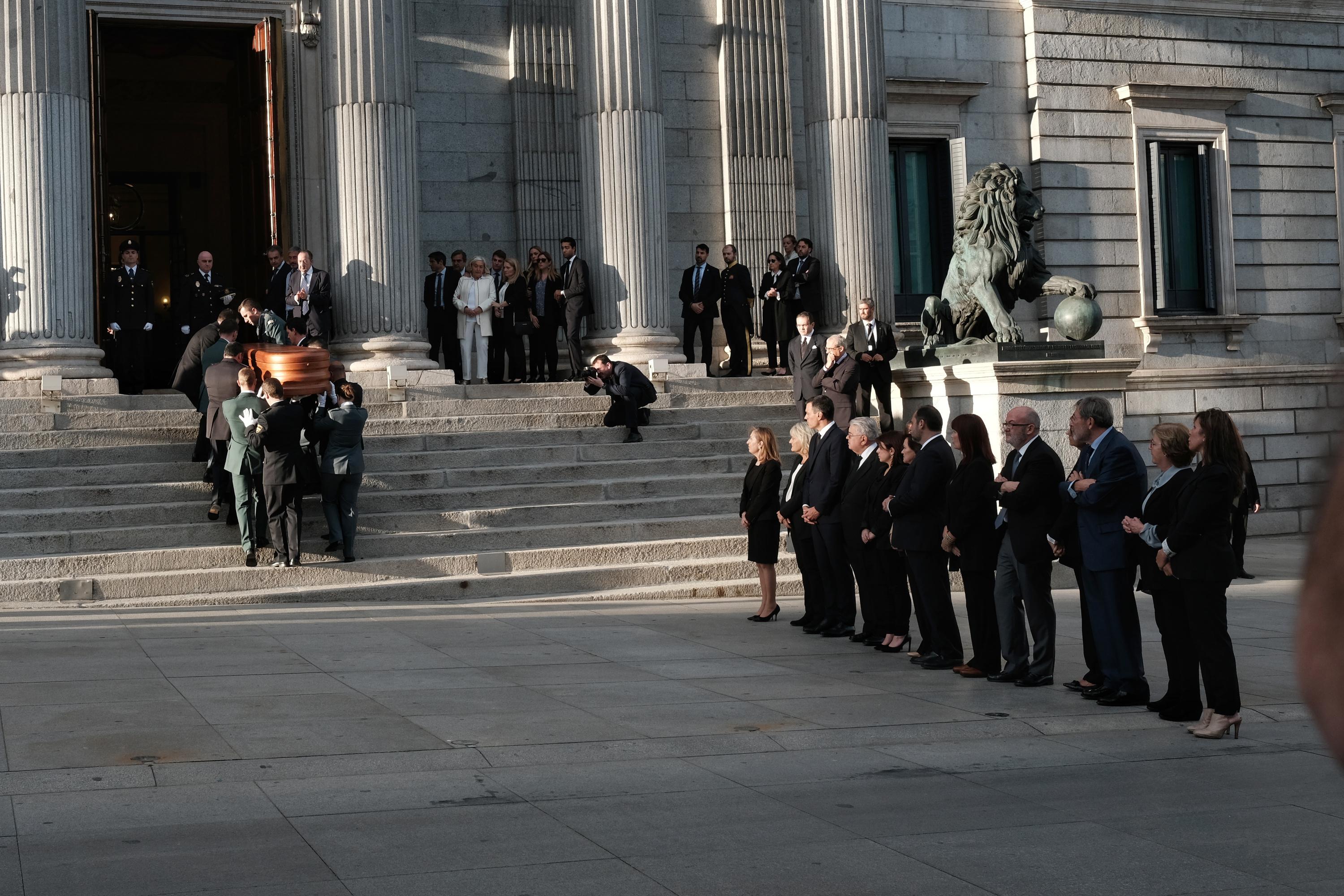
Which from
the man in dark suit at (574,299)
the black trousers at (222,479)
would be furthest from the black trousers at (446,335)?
the black trousers at (222,479)

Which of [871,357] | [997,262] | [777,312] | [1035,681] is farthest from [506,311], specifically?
[1035,681]

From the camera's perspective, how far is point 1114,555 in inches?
391

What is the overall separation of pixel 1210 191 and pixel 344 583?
18641mm

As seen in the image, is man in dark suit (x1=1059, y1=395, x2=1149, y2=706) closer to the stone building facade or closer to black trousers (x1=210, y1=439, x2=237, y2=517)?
black trousers (x1=210, y1=439, x2=237, y2=517)

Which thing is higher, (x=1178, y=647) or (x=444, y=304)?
A: (x=444, y=304)

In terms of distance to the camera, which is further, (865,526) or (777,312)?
(777,312)

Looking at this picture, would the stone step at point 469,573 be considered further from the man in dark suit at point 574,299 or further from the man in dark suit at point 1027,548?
the man in dark suit at point 1027,548

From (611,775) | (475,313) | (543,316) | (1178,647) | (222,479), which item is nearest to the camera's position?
(611,775)

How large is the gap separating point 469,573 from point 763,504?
3861mm

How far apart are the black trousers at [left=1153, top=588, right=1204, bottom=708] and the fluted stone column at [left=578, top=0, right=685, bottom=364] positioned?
12.8 meters

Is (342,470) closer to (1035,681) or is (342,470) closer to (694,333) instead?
(1035,681)

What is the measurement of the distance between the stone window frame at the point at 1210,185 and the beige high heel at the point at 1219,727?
18675 mm

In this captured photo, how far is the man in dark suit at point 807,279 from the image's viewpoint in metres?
22.8

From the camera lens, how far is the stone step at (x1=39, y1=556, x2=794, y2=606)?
14.7m
